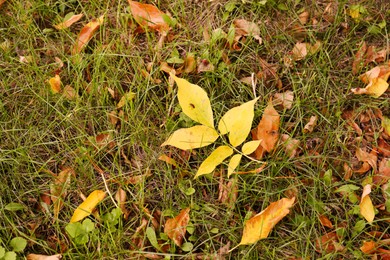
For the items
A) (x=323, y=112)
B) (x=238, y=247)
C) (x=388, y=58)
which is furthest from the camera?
(x=388, y=58)

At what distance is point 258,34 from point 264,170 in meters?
0.64

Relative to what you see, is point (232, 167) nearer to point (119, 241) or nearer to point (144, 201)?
point (144, 201)

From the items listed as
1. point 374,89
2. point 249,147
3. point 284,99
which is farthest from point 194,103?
point 374,89

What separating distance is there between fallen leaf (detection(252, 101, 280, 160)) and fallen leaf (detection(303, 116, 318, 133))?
12 centimetres

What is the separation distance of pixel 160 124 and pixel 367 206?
0.85m

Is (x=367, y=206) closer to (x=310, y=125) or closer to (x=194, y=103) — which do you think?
(x=310, y=125)

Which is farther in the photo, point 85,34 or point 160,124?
point 85,34

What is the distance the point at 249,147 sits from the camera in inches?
76.8

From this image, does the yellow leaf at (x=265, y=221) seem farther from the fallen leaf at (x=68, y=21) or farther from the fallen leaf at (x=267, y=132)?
the fallen leaf at (x=68, y=21)

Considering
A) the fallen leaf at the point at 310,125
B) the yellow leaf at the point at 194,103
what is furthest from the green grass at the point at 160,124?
the yellow leaf at the point at 194,103

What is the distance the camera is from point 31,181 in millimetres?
1994

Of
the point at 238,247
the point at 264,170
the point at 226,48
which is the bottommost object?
the point at 238,247

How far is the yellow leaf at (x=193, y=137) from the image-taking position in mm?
1965

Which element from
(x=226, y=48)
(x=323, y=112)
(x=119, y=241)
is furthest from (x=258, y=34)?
(x=119, y=241)
